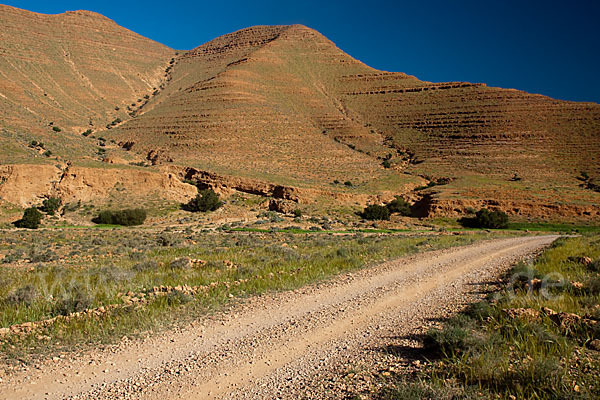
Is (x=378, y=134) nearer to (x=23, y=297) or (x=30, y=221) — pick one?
(x=30, y=221)

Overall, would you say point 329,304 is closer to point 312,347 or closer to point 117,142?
point 312,347

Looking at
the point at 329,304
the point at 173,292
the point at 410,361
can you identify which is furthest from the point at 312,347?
the point at 173,292

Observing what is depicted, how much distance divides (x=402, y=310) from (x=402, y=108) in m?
75.9

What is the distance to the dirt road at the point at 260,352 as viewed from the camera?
368cm

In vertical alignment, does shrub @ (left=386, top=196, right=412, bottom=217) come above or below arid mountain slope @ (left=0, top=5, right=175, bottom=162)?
below

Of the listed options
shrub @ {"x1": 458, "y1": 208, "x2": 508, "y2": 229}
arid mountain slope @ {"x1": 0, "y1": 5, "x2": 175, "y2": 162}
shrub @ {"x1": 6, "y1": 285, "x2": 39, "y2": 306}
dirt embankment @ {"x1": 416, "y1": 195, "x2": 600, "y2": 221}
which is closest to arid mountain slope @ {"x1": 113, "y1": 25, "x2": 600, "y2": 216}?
dirt embankment @ {"x1": 416, "y1": 195, "x2": 600, "y2": 221}

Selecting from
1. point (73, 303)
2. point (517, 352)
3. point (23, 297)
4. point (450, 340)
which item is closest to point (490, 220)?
point (517, 352)

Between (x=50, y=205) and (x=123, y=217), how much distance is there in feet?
25.4

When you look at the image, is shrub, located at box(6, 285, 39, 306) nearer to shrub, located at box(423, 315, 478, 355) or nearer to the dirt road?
the dirt road

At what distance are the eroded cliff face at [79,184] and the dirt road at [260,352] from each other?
33.6 metres

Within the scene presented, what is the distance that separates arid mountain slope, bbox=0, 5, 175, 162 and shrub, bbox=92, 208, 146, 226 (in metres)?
14.1

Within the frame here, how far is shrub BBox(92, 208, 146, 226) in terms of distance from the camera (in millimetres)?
30203

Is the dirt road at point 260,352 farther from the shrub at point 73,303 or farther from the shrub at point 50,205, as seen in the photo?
the shrub at point 50,205

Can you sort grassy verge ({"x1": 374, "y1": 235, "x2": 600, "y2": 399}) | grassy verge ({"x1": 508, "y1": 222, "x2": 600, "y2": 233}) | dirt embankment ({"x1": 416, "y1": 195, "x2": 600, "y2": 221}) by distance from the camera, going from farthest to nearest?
dirt embankment ({"x1": 416, "y1": 195, "x2": 600, "y2": 221}) < grassy verge ({"x1": 508, "y1": 222, "x2": 600, "y2": 233}) < grassy verge ({"x1": 374, "y1": 235, "x2": 600, "y2": 399})
